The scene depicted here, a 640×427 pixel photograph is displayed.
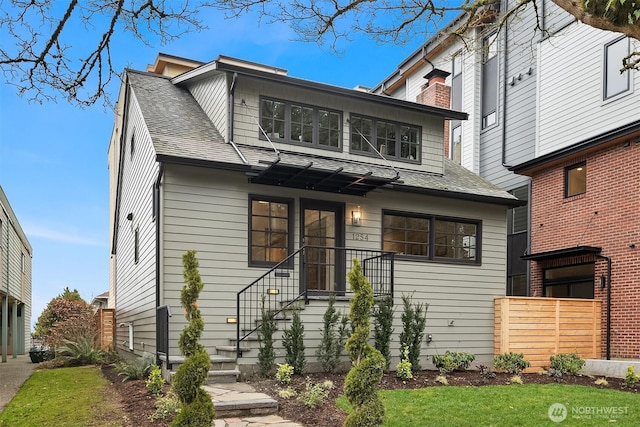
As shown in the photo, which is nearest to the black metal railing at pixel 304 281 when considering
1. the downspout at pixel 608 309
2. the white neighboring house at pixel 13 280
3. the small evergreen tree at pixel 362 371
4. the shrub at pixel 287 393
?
the shrub at pixel 287 393

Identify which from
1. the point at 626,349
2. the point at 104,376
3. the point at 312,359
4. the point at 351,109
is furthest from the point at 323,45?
the point at 626,349

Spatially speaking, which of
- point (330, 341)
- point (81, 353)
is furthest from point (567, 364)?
point (81, 353)

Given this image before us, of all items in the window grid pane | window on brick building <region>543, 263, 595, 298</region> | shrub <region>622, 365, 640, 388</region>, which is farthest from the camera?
window on brick building <region>543, 263, 595, 298</region>

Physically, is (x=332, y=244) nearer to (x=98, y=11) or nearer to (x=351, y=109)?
(x=351, y=109)

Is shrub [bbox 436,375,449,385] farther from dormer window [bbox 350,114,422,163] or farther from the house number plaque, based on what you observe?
dormer window [bbox 350,114,422,163]

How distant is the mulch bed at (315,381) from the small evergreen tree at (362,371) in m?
0.89

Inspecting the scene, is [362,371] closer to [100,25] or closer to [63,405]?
[63,405]

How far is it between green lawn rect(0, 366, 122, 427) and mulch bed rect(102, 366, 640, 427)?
0.23 m

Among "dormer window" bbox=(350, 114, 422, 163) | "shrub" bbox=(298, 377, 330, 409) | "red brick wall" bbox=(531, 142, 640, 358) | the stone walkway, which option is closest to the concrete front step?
the stone walkway

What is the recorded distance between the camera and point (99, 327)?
15188 mm

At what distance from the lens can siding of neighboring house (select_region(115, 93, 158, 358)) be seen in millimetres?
9430

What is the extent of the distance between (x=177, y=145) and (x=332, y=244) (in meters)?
3.36

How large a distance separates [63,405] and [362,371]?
4.47 metres

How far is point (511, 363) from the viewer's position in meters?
9.61
